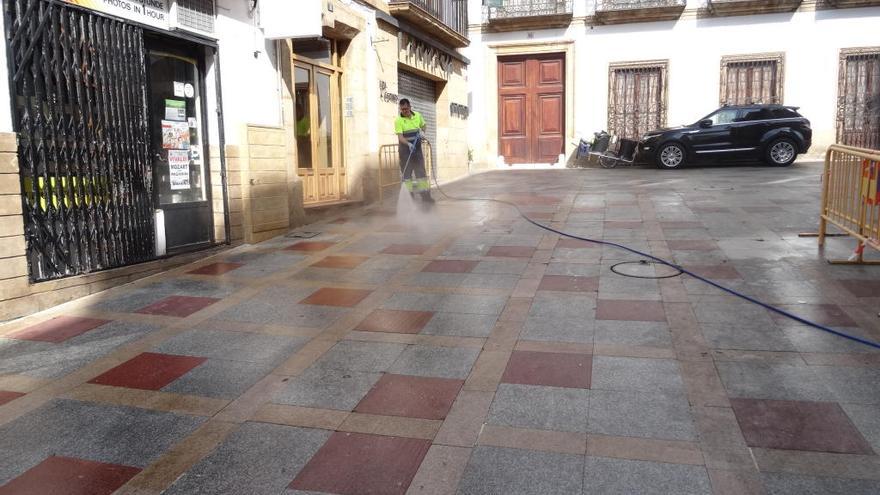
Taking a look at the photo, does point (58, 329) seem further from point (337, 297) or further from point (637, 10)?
point (637, 10)

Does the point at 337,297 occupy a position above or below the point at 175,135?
below

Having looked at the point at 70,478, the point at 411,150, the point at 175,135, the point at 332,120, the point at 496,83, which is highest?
the point at 496,83

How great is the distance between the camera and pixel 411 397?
3.80 metres

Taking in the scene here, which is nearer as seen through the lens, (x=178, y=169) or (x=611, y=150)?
(x=178, y=169)

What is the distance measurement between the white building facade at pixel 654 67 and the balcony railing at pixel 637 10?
3cm

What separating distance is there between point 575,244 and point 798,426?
4769mm

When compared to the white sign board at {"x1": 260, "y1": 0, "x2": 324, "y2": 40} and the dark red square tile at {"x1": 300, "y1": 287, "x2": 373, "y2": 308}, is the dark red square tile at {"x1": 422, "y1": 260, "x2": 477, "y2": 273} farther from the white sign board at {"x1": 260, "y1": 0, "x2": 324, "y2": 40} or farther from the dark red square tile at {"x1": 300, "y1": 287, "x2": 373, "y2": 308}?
the white sign board at {"x1": 260, "y1": 0, "x2": 324, "y2": 40}

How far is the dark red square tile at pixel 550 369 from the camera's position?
396cm

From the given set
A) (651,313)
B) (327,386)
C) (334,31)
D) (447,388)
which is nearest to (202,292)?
(327,386)

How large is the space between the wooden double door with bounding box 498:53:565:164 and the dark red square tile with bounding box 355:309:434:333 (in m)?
17.0

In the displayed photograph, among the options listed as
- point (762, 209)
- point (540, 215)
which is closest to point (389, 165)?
point (540, 215)

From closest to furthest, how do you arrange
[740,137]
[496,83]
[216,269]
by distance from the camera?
[216,269] → [740,137] → [496,83]

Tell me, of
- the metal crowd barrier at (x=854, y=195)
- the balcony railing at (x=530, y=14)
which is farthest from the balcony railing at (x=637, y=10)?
the metal crowd barrier at (x=854, y=195)

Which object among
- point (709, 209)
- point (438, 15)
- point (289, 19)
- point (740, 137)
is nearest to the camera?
point (289, 19)
